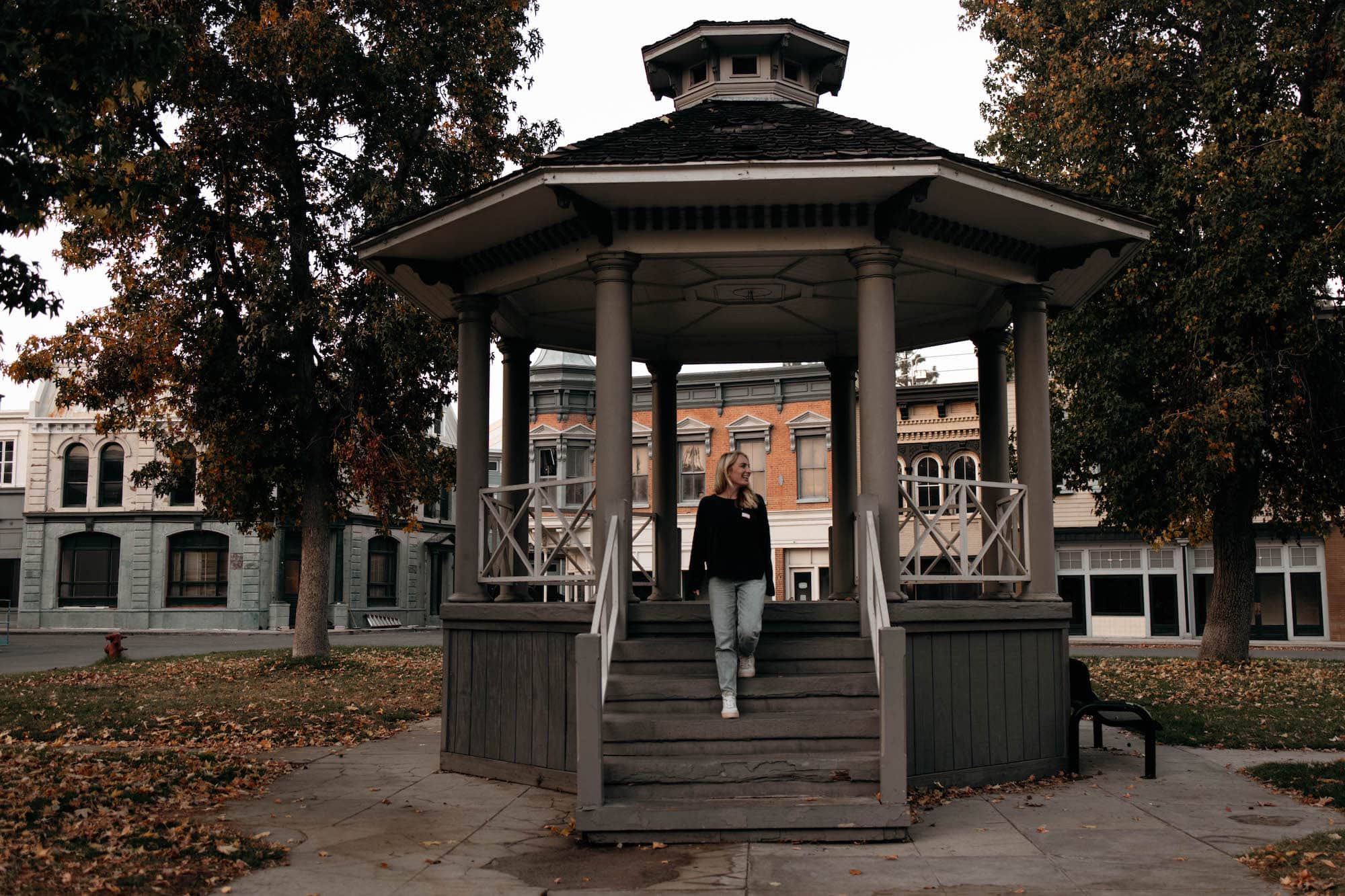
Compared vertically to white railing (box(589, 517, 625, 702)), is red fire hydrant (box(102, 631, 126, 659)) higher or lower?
lower

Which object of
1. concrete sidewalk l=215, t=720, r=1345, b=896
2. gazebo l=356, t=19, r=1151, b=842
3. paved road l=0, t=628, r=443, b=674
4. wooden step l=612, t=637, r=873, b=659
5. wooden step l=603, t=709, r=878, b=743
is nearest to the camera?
concrete sidewalk l=215, t=720, r=1345, b=896

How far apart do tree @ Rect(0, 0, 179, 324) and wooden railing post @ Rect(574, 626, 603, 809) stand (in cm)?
490

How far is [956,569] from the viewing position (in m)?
9.82

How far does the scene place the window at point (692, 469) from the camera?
42.4 metres

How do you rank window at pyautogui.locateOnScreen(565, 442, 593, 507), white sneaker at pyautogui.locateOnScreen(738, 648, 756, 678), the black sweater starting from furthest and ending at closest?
window at pyautogui.locateOnScreen(565, 442, 593, 507) → white sneaker at pyautogui.locateOnScreen(738, 648, 756, 678) → the black sweater

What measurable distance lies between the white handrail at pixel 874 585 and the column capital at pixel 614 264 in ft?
9.39

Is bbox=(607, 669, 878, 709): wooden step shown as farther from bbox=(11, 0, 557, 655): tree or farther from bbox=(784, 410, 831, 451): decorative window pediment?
bbox=(784, 410, 831, 451): decorative window pediment

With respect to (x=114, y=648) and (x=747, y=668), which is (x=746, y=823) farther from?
(x=114, y=648)

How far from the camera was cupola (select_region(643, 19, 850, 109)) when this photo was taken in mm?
13141

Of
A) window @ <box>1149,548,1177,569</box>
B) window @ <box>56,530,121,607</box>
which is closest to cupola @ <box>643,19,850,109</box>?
window @ <box>1149,548,1177,569</box>

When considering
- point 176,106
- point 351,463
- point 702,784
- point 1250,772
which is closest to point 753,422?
point 351,463

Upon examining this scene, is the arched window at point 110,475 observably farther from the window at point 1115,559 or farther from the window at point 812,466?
the window at point 1115,559

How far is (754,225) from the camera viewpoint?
32.6 ft

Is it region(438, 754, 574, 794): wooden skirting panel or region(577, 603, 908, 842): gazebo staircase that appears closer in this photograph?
region(577, 603, 908, 842): gazebo staircase
